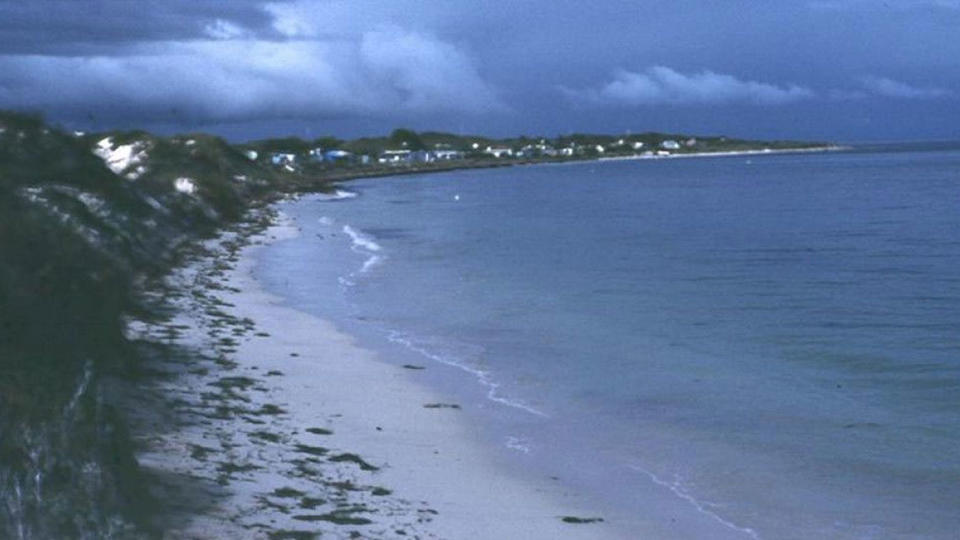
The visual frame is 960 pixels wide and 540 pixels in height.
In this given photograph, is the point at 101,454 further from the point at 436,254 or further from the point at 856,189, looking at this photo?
the point at 856,189

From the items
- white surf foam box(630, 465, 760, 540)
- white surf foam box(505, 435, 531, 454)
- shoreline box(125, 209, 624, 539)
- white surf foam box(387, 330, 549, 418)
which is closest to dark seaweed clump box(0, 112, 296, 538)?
shoreline box(125, 209, 624, 539)

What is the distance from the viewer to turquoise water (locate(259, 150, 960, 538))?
1341 cm

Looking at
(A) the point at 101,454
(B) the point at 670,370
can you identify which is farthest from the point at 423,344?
(A) the point at 101,454

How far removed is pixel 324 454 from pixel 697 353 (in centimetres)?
1042

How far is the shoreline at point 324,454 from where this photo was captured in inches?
438

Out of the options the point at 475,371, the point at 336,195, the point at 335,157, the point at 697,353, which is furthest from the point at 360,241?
the point at 335,157

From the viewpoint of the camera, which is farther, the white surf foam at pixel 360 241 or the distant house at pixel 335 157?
the distant house at pixel 335 157

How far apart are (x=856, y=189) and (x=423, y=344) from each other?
70703 mm

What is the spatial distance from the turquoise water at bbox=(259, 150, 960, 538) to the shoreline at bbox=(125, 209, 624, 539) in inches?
27.4

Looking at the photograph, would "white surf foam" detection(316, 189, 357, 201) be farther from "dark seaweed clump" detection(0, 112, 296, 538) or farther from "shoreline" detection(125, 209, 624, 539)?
"shoreline" detection(125, 209, 624, 539)

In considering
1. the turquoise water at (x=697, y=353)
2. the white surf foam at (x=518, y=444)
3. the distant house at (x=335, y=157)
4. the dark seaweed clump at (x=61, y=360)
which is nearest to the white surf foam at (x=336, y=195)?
the turquoise water at (x=697, y=353)

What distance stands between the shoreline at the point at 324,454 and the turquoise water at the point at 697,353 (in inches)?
27.4

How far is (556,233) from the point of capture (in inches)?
2180

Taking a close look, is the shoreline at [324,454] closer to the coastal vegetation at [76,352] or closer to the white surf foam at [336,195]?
the coastal vegetation at [76,352]
